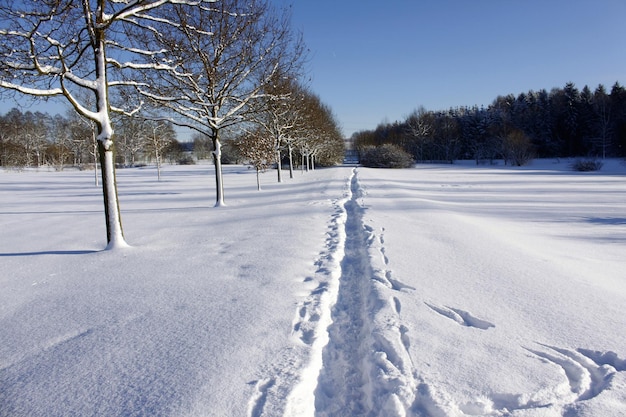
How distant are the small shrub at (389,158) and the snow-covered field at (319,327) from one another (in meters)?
44.9

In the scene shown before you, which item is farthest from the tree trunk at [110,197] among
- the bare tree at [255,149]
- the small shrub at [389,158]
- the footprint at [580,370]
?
the small shrub at [389,158]

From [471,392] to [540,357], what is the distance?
84cm

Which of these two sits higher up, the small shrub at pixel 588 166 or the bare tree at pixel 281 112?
the bare tree at pixel 281 112

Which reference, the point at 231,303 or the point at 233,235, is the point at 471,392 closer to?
the point at 231,303

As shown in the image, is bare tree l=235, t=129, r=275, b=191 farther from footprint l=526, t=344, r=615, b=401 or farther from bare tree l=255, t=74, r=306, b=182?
footprint l=526, t=344, r=615, b=401

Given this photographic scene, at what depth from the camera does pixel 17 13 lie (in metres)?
5.29

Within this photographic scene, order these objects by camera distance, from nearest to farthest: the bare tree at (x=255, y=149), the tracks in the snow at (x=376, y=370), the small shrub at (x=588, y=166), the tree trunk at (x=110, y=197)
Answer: the tracks in the snow at (x=376, y=370) < the tree trunk at (x=110, y=197) < the bare tree at (x=255, y=149) < the small shrub at (x=588, y=166)

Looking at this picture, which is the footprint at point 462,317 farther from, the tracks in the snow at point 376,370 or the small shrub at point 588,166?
the small shrub at point 588,166

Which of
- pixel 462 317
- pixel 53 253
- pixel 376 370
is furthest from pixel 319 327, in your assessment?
pixel 53 253

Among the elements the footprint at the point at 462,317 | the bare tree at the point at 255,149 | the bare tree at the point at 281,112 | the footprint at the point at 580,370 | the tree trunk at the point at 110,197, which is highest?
the bare tree at the point at 281,112

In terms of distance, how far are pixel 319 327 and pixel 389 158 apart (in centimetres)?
5010

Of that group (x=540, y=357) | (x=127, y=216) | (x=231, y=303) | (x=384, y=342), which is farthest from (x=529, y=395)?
(x=127, y=216)

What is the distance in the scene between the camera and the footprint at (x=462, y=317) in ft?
11.0

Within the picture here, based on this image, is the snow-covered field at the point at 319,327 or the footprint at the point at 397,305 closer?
the snow-covered field at the point at 319,327
